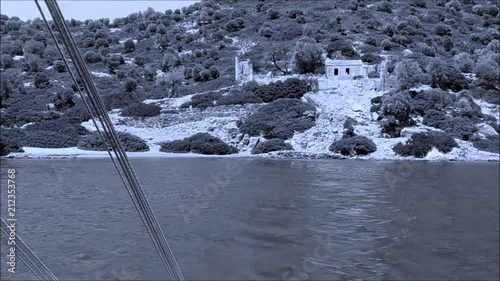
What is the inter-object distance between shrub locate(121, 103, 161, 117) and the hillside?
108 millimetres

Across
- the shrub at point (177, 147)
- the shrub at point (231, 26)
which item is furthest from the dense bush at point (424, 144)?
the shrub at point (231, 26)

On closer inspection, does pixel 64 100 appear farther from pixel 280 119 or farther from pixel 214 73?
pixel 280 119

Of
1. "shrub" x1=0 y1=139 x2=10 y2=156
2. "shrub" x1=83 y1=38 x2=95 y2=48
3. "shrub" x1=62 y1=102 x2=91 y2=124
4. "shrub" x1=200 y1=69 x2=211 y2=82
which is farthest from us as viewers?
"shrub" x1=83 y1=38 x2=95 y2=48

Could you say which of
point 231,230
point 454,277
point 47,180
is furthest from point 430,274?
point 47,180

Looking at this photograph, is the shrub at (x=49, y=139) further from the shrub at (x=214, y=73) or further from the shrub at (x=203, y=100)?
the shrub at (x=214, y=73)

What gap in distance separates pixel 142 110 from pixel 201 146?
28.8 feet

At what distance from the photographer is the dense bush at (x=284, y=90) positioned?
36100mm

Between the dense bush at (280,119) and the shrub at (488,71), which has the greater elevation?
the dense bush at (280,119)

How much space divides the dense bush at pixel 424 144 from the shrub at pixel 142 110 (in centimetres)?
1772

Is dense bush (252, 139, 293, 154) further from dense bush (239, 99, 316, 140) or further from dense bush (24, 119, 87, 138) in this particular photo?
dense bush (24, 119, 87, 138)

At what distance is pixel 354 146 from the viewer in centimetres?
2823

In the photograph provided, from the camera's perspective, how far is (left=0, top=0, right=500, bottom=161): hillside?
29.4 m

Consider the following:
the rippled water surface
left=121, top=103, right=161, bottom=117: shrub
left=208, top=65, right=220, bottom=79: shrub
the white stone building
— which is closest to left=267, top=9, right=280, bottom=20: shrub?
left=208, top=65, right=220, bottom=79: shrub

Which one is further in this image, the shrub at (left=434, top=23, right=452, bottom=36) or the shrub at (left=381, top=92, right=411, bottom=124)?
the shrub at (left=434, top=23, right=452, bottom=36)
